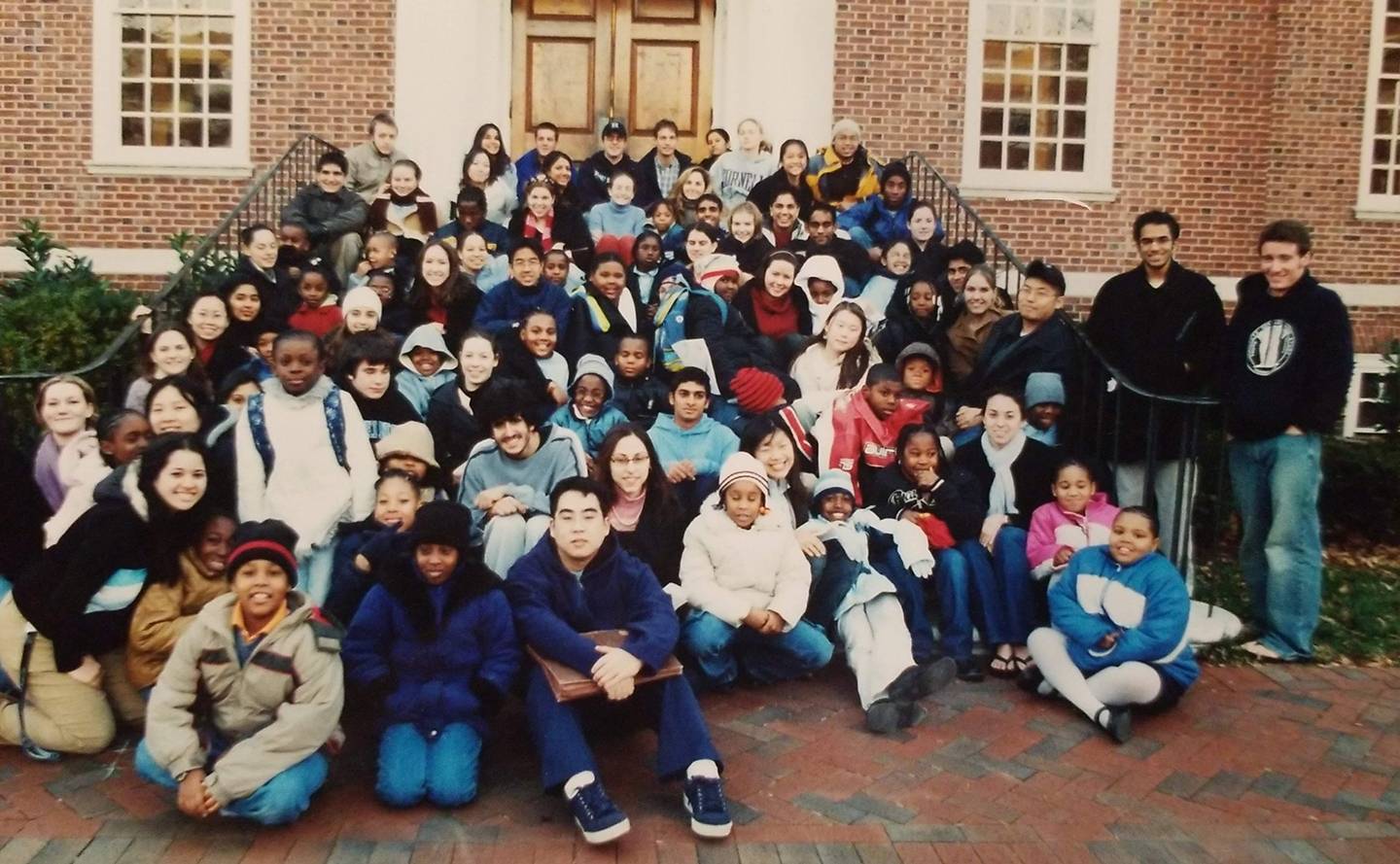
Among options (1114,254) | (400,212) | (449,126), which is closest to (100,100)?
(449,126)

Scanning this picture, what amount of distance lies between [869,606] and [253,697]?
2.64 meters

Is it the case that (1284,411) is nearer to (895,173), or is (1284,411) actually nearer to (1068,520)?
(1068,520)

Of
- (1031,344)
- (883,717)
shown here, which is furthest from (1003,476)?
(883,717)

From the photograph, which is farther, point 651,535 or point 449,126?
point 449,126

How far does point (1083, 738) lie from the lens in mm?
5160

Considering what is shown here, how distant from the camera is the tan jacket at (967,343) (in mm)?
7762

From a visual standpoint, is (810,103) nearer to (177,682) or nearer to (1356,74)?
(1356,74)

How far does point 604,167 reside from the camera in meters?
10.5

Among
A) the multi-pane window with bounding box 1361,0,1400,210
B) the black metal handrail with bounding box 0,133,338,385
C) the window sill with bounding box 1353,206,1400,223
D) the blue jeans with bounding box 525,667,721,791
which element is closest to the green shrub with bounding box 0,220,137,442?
the black metal handrail with bounding box 0,133,338,385

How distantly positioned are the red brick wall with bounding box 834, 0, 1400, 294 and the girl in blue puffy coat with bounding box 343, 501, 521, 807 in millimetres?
8257

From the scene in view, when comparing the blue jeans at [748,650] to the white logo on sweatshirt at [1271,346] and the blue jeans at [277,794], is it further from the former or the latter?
the white logo on sweatshirt at [1271,346]

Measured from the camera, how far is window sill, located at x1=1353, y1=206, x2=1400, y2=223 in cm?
1235

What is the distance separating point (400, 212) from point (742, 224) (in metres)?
2.65

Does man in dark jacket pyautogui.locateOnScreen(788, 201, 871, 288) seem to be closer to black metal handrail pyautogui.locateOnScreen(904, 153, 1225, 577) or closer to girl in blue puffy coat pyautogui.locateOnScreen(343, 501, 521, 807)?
black metal handrail pyautogui.locateOnScreen(904, 153, 1225, 577)
